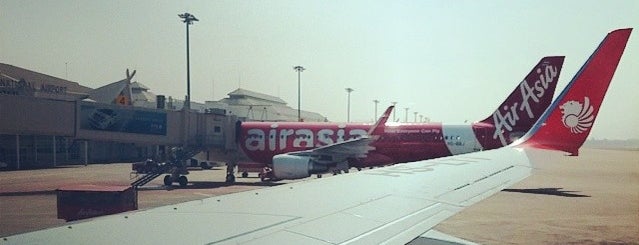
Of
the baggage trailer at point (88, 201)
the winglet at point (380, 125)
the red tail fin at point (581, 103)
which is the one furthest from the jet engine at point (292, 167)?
the red tail fin at point (581, 103)

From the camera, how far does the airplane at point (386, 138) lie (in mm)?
23531

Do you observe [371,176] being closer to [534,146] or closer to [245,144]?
[534,146]

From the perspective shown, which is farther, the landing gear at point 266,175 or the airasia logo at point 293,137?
the landing gear at point 266,175

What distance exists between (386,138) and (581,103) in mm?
Answer: 18164

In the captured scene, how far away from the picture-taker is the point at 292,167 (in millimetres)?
22984

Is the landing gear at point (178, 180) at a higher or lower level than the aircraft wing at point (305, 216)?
lower

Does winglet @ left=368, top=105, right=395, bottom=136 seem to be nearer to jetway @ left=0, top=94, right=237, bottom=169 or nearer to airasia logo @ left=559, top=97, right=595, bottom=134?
jetway @ left=0, top=94, right=237, bottom=169

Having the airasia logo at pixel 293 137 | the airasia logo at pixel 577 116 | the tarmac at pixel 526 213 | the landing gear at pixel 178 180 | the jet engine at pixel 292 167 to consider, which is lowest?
the landing gear at pixel 178 180

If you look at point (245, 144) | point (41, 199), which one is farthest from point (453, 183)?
point (245, 144)

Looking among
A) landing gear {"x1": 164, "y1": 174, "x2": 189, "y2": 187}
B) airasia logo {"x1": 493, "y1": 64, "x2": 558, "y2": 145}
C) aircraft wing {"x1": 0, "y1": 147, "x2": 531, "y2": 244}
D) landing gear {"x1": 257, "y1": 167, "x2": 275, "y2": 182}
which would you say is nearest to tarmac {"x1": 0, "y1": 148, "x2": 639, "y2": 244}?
landing gear {"x1": 164, "y1": 174, "x2": 189, "y2": 187}

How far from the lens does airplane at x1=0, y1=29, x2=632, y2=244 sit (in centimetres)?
284

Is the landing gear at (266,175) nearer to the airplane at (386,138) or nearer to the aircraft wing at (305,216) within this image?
the airplane at (386,138)

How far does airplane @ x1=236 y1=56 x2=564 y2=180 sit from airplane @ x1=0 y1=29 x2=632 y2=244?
16.7 metres

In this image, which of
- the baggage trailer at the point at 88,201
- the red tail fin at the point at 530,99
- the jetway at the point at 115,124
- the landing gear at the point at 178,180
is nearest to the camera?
the baggage trailer at the point at 88,201
